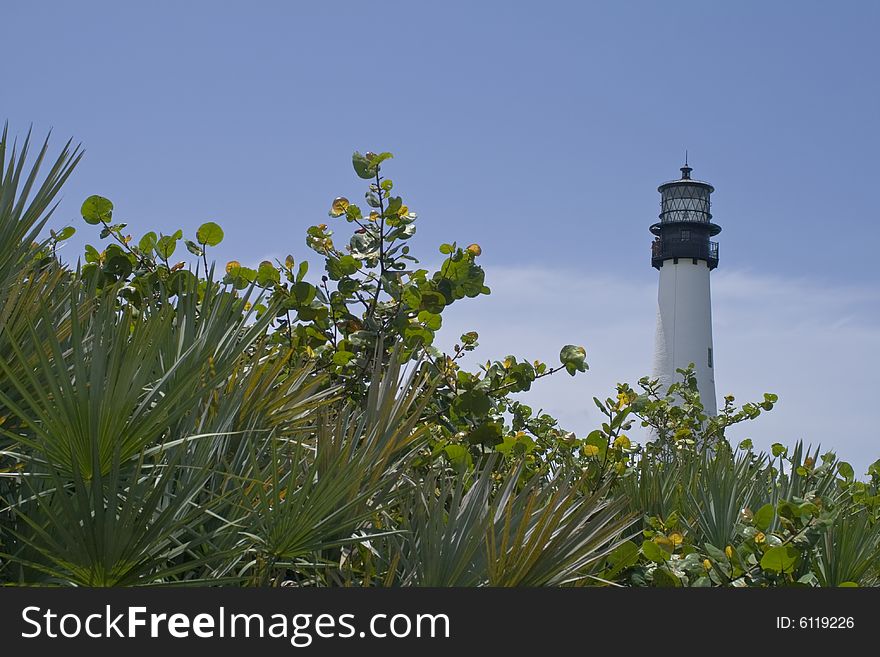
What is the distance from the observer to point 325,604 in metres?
1.97

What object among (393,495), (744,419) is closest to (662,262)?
→ (744,419)

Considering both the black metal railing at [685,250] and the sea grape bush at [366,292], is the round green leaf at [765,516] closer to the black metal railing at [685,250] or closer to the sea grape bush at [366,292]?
the sea grape bush at [366,292]

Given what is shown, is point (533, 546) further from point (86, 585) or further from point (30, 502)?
point (30, 502)

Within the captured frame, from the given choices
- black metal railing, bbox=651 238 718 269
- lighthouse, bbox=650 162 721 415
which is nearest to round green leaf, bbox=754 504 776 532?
lighthouse, bbox=650 162 721 415

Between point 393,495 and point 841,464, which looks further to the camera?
point 841,464

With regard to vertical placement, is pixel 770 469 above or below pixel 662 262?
below

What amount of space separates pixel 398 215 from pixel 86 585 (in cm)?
275

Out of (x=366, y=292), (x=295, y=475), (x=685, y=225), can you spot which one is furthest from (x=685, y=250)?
(x=295, y=475)

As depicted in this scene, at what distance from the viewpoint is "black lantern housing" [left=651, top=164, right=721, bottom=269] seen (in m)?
33.7

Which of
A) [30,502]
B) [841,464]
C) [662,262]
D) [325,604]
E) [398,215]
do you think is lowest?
[325,604]

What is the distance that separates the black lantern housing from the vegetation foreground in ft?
100

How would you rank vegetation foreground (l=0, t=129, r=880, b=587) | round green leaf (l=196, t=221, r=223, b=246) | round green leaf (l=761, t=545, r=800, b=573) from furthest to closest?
1. round green leaf (l=196, t=221, r=223, b=246)
2. round green leaf (l=761, t=545, r=800, b=573)
3. vegetation foreground (l=0, t=129, r=880, b=587)

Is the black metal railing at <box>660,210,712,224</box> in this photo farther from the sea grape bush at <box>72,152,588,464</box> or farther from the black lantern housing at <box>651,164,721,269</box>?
the sea grape bush at <box>72,152,588,464</box>

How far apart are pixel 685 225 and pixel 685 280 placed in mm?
2378
